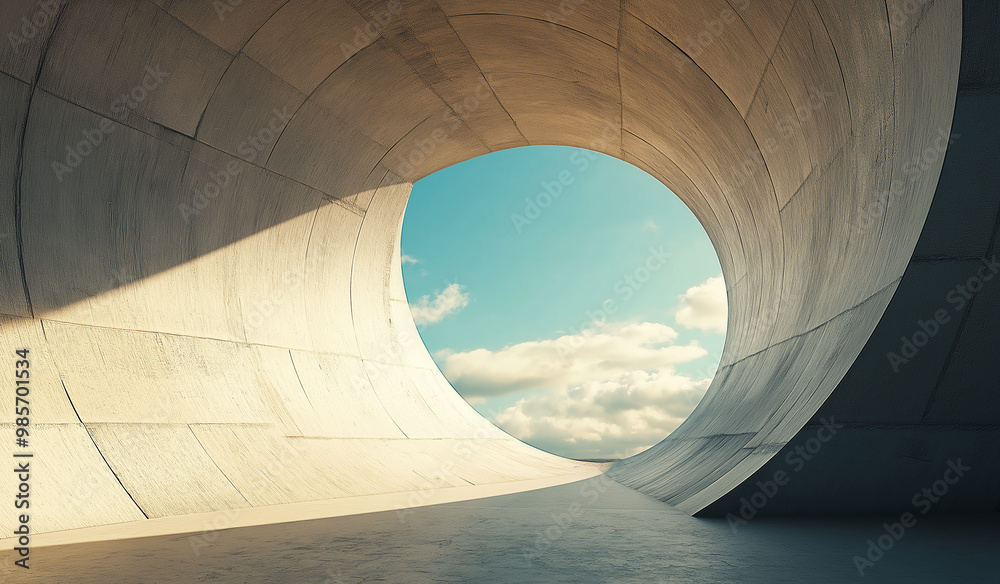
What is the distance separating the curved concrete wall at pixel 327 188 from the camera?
6051 millimetres

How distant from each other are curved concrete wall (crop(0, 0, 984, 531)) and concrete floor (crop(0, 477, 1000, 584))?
43.5 inches

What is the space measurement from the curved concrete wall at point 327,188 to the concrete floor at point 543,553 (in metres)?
1.11

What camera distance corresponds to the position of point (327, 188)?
38.1ft

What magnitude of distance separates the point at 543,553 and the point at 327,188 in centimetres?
880

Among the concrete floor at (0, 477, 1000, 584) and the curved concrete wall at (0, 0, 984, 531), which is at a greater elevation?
the curved concrete wall at (0, 0, 984, 531)

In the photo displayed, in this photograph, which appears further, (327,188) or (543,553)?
(327,188)

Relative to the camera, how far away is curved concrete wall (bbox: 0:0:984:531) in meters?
6.05

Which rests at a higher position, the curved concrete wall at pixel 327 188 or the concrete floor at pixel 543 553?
the curved concrete wall at pixel 327 188

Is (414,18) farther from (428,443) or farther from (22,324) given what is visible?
(428,443)

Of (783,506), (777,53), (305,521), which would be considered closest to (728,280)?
(777,53)

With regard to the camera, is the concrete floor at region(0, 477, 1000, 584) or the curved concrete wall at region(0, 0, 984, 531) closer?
the concrete floor at region(0, 477, 1000, 584)

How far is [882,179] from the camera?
561 cm

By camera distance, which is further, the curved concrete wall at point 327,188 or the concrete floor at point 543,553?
the curved concrete wall at point 327,188

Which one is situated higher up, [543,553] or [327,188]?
[327,188]
